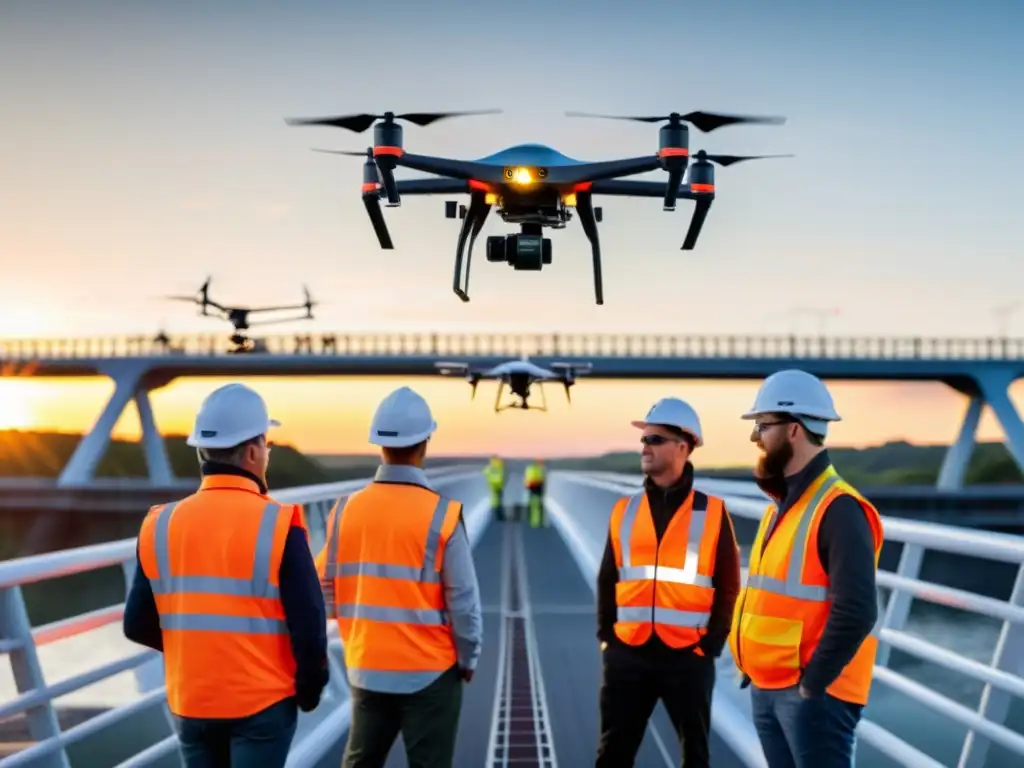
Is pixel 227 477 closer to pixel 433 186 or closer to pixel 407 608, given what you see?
pixel 407 608

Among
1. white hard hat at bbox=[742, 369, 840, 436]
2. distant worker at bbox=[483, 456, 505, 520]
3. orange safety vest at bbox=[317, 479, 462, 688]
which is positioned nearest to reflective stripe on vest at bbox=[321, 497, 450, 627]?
orange safety vest at bbox=[317, 479, 462, 688]

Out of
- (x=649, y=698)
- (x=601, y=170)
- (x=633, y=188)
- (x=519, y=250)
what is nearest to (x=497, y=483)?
(x=633, y=188)

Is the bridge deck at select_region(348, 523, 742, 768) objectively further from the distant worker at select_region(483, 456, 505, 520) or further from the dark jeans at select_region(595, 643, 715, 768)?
the distant worker at select_region(483, 456, 505, 520)

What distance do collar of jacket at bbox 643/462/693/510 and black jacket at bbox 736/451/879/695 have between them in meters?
1.37

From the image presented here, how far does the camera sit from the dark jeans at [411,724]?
15.3 feet

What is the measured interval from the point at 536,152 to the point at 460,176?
1.45 metres

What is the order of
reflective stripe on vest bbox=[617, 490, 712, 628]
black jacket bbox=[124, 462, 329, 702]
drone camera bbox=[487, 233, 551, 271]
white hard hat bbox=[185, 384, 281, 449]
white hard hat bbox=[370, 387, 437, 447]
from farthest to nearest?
1. drone camera bbox=[487, 233, 551, 271]
2. reflective stripe on vest bbox=[617, 490, 712, 628]
3. white hard hat bbox=[370, 387, 437, 447]
4. white hard hat bbox=[185, 384, 281, 449]
5. black jacket bbox=[124, 462, 329, 702]

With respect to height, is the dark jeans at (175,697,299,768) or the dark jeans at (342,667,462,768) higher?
the dark jeans at (175,697,299,768)

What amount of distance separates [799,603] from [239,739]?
81.2 inches

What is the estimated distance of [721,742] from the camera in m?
7.33

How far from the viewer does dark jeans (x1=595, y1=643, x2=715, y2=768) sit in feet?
17.0

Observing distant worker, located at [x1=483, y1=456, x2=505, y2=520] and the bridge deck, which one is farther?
distant worker, located at [x1=483, y1=456, x2=505, y2=520]

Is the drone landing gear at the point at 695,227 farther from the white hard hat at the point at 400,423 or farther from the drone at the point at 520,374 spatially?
the drone at the point at 520,374

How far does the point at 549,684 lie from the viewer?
9.41 m
